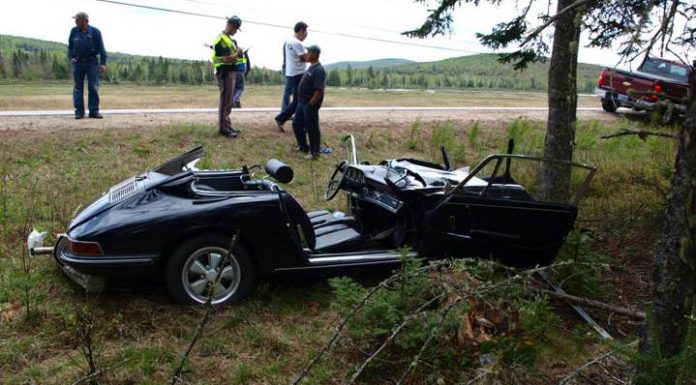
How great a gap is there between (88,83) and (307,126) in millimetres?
4007

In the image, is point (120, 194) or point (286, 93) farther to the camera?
point (286, 93)

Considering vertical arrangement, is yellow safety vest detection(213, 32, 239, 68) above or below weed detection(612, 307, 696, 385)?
above

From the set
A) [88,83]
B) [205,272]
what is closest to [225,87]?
[88,83]

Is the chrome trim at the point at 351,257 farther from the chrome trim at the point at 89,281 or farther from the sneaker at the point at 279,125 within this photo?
the sneaker at the point at 279,125

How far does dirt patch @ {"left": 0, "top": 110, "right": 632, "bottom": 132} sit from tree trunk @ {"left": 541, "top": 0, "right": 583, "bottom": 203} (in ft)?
18.4

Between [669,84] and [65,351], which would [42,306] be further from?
[669,84]

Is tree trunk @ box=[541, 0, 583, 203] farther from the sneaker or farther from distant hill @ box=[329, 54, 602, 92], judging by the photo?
distant hill @ box=[329, 54, 602, 92]

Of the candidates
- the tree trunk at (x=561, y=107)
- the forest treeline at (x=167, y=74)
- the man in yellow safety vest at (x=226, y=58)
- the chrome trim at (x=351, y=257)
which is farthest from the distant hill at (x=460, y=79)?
the chrome trim at (x=351, y=257)

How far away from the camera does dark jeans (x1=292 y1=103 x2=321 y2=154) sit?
32.8ft

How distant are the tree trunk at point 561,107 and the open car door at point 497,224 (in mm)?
2017

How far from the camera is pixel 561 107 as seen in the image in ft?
24.4

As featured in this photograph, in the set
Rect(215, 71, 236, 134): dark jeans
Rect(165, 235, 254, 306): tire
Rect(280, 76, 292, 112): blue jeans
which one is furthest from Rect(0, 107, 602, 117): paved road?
Rect(165, 235, 254, 306): tire

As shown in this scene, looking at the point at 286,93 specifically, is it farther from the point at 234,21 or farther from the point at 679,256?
the point at 679,256

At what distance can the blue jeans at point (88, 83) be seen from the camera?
1058cm
